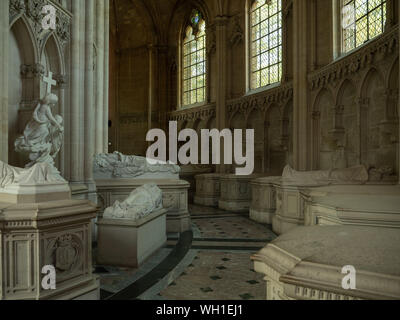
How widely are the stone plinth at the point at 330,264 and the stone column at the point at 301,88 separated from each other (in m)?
8.00

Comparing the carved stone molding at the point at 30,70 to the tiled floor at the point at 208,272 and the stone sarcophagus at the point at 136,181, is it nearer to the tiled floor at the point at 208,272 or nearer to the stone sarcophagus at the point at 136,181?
the stone sarcophagus at the point at 136,181

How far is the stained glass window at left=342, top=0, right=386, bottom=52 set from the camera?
786cm

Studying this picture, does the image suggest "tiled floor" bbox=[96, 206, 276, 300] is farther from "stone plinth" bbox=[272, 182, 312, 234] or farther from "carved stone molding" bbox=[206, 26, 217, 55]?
"carved stone molding" bbox=[206, 26, 217, 55]

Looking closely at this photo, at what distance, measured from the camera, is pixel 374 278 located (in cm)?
143

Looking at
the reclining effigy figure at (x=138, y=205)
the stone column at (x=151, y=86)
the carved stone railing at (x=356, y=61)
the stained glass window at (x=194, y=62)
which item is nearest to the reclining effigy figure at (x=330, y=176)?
the carved stone railing at (x=356, y=61)

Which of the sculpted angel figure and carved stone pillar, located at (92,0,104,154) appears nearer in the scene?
the sculpted angel figure

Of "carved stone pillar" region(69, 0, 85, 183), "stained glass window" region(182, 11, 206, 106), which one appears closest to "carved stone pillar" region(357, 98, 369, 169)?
"carved stone pillar" region(69, 0, 85, 183)

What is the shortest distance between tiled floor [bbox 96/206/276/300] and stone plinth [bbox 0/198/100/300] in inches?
38.8

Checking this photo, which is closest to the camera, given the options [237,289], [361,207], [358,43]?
[361,207]

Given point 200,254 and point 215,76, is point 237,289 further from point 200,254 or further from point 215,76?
point 215,76

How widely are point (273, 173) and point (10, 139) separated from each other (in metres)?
9.20

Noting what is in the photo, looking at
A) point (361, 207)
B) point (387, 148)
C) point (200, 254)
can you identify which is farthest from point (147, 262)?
point (387, 148)

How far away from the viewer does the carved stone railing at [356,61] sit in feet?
22.1

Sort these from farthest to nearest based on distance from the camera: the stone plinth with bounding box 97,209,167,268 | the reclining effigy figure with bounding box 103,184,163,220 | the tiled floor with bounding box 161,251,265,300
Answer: the reclining effigy figure with bounding box 103,184,163,220 < the stone plinth with bounding box 97,209,167,268 < the tiled floor with bounding box 161,251,265,300
